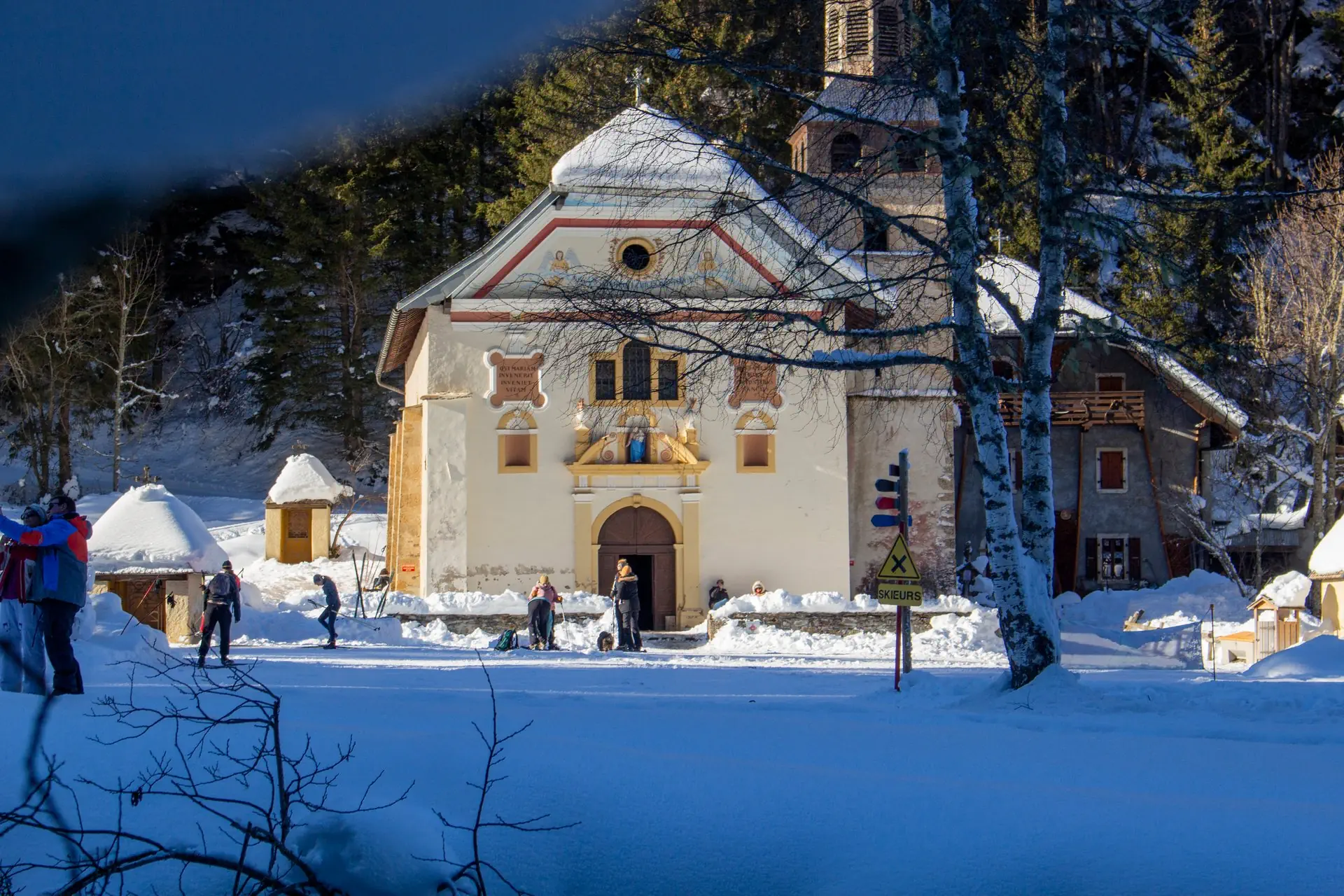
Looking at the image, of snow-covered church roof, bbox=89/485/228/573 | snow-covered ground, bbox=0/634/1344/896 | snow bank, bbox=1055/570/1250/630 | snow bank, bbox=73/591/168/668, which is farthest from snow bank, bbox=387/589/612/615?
snow-covered ground, bbox=0/634/1344/896

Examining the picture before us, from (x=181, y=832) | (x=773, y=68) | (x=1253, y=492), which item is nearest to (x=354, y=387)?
(x=1253, y=492)

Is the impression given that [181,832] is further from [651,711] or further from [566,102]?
[566,102]

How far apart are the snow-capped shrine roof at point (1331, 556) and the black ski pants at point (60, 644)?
23886mm

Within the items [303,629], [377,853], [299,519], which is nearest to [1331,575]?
[303,629]

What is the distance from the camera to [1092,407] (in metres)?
44.0

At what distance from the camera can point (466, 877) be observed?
19.9 feet

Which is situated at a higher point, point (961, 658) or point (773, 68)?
point (773, 68)

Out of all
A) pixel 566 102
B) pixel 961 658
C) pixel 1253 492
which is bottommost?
pixel 961 658

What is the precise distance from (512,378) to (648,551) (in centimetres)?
484

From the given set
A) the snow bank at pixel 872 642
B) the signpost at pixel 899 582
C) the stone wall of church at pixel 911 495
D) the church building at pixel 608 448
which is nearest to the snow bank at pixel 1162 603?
the stone wall of church at pixel 911 495

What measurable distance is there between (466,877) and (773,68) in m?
7.07

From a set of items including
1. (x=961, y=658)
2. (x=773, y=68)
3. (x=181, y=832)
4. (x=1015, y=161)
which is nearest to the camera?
(x=181, y=832)

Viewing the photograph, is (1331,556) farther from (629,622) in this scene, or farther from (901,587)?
(901,587)

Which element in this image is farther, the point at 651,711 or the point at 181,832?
the point at 651,711
